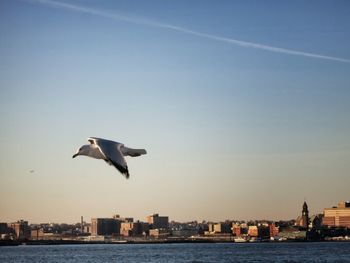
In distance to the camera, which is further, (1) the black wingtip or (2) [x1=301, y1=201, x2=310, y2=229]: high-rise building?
(2) [x1=301, y1=201, x2=310, y2=229]: high-rise building

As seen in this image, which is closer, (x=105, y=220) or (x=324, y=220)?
(x=324, y=220)

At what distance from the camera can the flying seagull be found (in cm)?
916

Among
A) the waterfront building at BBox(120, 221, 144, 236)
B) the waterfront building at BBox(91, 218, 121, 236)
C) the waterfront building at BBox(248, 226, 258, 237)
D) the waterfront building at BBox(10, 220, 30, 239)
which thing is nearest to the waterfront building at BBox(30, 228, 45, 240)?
the waterfront building at BBox(10, 220, 30, 239)

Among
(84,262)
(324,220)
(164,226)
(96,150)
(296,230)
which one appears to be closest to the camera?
(96,150)

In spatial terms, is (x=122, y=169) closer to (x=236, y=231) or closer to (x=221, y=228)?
(x=236, y=231)

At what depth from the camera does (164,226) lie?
189500mm

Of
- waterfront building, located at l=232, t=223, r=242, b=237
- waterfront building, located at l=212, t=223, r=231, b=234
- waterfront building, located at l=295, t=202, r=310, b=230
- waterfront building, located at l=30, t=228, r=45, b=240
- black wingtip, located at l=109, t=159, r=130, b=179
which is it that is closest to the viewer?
black wingtip, located at l=109, t=159, r=130, b=179

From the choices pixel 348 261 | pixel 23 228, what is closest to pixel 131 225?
pixel 23 228

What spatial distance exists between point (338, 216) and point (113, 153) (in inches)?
5829

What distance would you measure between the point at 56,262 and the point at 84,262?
247cm

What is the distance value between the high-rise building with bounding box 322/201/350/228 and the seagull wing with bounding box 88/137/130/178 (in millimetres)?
142794

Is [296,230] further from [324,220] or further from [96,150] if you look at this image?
[96,150]

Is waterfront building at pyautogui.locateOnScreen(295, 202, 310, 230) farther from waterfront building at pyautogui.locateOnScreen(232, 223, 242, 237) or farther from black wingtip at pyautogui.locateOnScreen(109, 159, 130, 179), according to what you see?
black wingtip at pyautogui.locateOnScreen(109, 159, 130, 179)

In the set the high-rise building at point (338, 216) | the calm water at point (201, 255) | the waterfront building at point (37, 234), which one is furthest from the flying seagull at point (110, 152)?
the waterfront building at point (37, 234)
